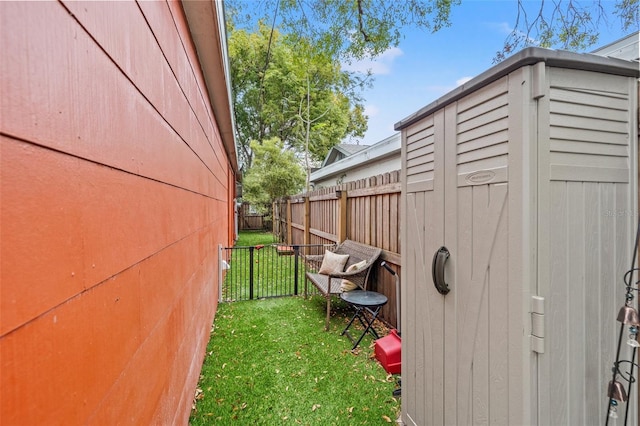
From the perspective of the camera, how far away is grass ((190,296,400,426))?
2.45 m

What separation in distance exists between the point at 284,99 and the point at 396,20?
1758 cm

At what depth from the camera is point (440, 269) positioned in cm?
181

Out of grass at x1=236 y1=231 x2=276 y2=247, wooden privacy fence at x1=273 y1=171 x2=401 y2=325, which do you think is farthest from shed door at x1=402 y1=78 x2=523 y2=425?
grass at x1=236 y1=231 x2=276 y2=247

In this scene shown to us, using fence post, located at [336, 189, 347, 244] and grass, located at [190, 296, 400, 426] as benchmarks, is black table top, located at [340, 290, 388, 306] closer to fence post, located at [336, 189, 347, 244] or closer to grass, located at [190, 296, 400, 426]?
grass, located at [190, 296, 400, 426]

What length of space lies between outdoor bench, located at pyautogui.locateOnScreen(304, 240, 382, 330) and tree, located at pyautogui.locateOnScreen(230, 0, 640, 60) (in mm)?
3320

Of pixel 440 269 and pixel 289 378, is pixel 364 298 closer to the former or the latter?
pixel 289 378

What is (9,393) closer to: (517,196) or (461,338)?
(517,196)

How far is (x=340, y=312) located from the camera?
4723 mm

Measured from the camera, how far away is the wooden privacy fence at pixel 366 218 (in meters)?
4.01

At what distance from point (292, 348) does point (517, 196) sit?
3.02m

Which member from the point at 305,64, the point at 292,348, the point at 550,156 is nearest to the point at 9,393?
the point at 550,156

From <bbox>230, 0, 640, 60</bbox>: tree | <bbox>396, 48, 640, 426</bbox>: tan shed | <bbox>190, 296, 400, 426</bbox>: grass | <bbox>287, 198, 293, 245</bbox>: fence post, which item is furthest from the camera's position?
<bbox>287, 198, 293, 245</bbox>: fence post

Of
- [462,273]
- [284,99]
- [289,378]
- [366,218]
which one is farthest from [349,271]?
[284,99]

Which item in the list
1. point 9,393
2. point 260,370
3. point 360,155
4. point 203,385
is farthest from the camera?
point 360,155
